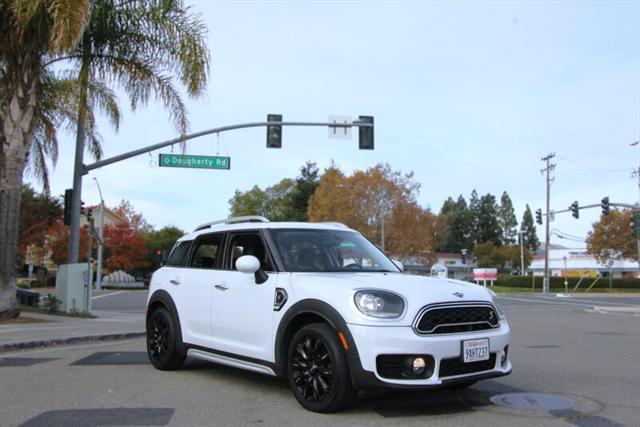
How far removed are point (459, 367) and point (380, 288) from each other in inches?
38.4

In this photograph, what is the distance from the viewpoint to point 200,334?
23.5 ft

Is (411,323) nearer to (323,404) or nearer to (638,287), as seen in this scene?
(323,404)

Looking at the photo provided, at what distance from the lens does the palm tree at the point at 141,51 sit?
50.3 ft

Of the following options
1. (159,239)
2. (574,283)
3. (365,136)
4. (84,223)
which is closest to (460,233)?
(159,239)

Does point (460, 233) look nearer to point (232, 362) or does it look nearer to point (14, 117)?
point (14, 117)

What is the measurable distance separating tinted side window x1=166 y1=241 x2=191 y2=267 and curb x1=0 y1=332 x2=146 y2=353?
364cm

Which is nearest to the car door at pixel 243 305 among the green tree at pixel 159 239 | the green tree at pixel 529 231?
the green tree at pixel 159 239

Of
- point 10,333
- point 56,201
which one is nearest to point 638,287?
point 56,201

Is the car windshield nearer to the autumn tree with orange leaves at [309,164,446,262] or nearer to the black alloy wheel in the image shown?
the black alloy wheel

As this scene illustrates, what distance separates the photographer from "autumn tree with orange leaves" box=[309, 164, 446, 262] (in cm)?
5062

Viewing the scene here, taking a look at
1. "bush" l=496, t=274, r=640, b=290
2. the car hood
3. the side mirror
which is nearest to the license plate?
the car hood

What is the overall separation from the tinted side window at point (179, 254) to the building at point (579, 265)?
82385 mm

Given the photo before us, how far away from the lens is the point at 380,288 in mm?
5457

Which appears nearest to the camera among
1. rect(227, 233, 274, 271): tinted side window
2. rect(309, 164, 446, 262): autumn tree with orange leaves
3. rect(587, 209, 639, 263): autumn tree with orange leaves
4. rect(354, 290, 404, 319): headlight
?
rect(354, 290, 404, 319): headlight
